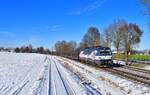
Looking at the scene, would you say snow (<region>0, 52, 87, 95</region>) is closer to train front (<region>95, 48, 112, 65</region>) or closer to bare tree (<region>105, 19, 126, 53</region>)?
train front (<region>95, 48, 112, 65</region>)

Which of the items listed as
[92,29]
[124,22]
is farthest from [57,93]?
[92,29]

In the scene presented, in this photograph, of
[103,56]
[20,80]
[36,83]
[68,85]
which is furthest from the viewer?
[103,56]

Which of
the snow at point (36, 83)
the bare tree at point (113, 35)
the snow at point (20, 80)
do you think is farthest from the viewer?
the bare tree at point (113, 35)

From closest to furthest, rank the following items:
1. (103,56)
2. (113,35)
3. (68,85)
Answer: (68,85), (103,56), (113,35)

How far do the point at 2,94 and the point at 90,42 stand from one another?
78758mm

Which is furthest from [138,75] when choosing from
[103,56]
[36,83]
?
[103,56]

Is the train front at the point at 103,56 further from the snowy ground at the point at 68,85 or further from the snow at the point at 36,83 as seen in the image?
the snowy ground at the point at 68,85

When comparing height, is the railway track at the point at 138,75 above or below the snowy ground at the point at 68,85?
above

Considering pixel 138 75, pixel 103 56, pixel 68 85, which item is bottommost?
pixel 68 85

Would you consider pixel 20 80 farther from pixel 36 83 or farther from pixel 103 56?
pixel 103 56

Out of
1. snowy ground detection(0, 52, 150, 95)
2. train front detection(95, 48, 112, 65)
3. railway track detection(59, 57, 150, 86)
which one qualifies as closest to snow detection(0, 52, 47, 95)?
snowy ground detection(0, 52, 150, 95)

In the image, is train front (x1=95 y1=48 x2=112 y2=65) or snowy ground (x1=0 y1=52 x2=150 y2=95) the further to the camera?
train front (x1=95 y1=48 x2=112 y2=65)

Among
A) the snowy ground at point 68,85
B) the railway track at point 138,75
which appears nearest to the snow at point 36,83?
the snowy ground at point 68,85

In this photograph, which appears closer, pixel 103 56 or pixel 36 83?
pixel 36 83
